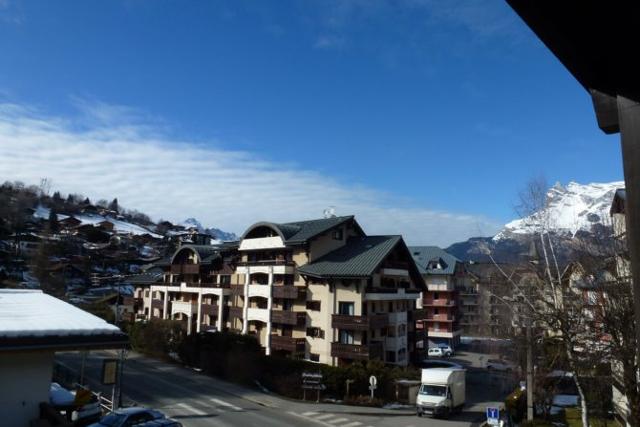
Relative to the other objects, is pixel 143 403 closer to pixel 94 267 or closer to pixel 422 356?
pixel 422 356

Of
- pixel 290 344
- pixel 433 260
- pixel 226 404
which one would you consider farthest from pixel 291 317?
pixel 433 260

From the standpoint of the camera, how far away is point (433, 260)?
7025 cm

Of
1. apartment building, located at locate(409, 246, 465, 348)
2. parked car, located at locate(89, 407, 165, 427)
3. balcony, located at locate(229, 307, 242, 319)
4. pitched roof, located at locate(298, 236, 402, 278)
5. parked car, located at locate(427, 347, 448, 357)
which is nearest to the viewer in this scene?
parked car, located at locate(89, 407, 165, 427)

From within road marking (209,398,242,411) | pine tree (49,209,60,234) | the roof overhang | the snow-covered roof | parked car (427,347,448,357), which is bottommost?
parked car (427,347,448,357)

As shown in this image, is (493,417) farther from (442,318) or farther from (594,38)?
(442,318)

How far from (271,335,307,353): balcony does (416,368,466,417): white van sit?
13.4 m

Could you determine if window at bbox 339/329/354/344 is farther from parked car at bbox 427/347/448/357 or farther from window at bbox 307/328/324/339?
parked car at bbox 427/347/448/357

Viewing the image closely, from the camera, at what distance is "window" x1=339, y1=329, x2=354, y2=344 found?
131ft

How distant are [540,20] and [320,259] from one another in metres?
42.8

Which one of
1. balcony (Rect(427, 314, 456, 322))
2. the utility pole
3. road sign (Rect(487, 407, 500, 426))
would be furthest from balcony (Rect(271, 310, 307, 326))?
balcony (Rect(427, 314, 456, 322))

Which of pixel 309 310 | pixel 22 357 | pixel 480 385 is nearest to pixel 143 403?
pixel 309 310

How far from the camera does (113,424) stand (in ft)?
54.7

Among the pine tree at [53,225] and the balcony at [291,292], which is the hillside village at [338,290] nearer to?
the balcony at [291,292]

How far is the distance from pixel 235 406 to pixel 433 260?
152ft
